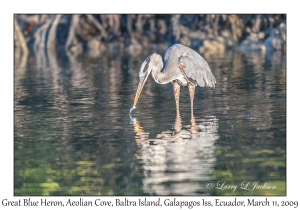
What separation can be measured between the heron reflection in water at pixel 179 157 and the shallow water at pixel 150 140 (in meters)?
0.01

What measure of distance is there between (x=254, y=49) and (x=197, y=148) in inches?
909

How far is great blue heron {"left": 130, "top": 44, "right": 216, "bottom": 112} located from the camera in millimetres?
14320

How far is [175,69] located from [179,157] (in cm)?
383

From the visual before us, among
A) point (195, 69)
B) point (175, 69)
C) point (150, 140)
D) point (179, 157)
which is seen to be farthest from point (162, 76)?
point (179, 157)

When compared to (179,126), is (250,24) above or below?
above

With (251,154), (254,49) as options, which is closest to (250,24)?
(254,49)

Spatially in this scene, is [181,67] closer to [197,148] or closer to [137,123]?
[137,123]

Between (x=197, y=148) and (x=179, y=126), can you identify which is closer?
(x=197, y=148)

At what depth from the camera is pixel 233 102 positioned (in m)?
15.8

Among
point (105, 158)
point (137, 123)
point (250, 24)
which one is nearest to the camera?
point (105, 158)

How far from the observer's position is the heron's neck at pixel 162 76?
14.4 metres

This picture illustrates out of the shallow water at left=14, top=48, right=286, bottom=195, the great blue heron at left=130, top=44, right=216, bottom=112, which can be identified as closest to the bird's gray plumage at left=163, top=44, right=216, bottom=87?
the great blue heron at left=130, top=44, right=216, bottom=112

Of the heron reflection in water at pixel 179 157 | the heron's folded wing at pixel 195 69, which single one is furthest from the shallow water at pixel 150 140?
the heron's folded wing at pixel 195 69

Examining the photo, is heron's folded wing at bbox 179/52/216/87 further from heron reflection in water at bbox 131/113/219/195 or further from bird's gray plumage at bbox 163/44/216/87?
heron reflection in water at bbox 131/113/219/195
